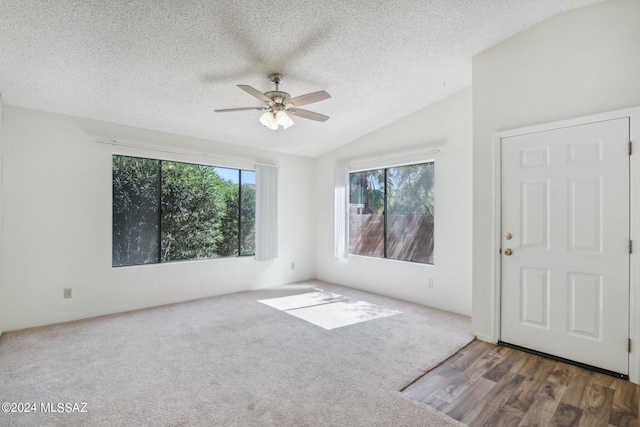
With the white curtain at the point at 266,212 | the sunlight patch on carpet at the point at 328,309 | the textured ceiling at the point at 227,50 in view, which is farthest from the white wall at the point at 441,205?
the white curtain at the point at 266,212

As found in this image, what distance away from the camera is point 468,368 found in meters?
2.53

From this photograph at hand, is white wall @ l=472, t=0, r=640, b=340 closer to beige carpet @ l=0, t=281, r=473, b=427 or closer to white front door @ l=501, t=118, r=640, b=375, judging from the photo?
white front door @ l=501, t=118, r=640, b=375

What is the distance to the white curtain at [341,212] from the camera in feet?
17.8

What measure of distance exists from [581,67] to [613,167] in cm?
92

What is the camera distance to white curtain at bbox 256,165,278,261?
17.1ft

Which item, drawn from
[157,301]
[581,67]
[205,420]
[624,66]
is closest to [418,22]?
[581,67]

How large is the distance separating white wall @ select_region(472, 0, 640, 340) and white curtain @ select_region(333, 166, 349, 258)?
249 cm

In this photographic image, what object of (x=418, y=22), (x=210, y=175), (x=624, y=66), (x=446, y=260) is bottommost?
(x=446, y=260)

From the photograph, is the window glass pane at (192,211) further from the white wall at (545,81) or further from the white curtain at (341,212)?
the white wall at (545,81)

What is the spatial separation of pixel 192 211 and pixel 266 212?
1.21 m

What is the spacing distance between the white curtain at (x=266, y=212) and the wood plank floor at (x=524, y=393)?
3.43 meters

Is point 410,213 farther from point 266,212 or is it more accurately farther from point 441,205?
point 266,212

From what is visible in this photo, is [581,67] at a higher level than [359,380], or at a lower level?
higher

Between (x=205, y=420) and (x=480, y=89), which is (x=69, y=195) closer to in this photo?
(x=205, y=420)
